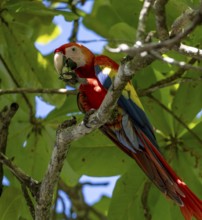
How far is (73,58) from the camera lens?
2.93 m

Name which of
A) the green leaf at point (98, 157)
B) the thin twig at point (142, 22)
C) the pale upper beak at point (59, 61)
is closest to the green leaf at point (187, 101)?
the green leaf at point (98, 157)

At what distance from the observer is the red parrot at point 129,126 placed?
2.59 metres

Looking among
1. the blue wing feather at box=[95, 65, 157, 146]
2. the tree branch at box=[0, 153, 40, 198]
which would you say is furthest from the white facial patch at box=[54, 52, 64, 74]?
the tree branch at box=[0, 153, 40, 198]

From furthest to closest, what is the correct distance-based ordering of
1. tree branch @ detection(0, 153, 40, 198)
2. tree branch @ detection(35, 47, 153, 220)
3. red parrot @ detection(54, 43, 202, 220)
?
red parrot @ detection(54, 43, 202, 220) → tree branch @ detection(0, 153, 40, 198) → tree branch @ detection(35, 47, 153, 220)

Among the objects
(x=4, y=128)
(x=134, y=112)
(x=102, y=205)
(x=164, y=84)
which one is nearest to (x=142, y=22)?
(x=134, y=112)

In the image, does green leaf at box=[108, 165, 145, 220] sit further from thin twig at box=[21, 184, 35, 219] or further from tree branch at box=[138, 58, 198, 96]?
thin twig at box=[21, 184, 35, 219]

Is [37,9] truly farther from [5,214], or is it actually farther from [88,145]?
[5,214]

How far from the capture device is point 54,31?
4.35 metres

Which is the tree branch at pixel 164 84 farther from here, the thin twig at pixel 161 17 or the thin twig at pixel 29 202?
the thin twig at pixel 161 17

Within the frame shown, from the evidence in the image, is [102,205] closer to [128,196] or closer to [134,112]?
[128,196]

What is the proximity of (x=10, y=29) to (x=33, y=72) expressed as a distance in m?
0.25

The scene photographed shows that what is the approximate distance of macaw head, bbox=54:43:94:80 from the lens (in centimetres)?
287

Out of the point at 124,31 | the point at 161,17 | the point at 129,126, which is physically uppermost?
the point at 124,31

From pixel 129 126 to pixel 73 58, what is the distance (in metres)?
0.45
